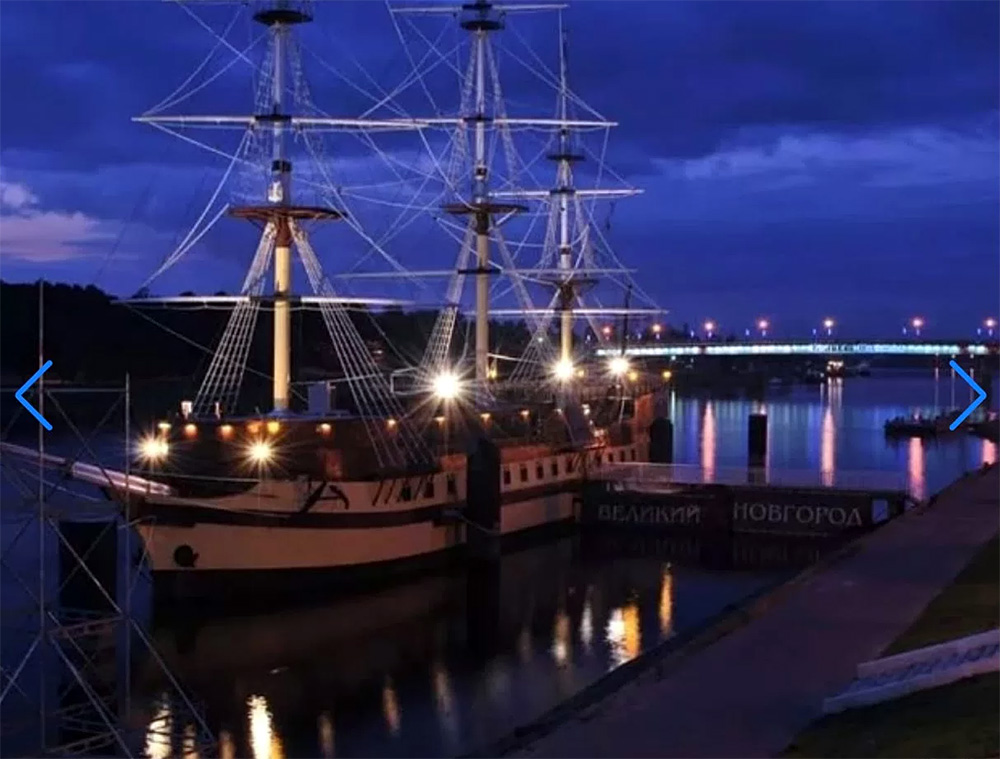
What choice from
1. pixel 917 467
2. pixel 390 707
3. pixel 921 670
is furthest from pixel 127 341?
pixel 921 670

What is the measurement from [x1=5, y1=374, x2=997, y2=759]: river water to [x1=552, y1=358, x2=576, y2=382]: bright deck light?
16.3 meters

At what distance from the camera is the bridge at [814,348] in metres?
118

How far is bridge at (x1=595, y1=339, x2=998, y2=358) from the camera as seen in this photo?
4626 inches

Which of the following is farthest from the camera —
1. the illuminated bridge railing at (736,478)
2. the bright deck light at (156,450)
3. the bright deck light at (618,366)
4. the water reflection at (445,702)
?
the bright deck light at (618,366)

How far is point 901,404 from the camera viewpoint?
18850 cm

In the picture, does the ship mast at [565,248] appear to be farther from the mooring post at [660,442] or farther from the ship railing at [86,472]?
the ship railing at [86,472]

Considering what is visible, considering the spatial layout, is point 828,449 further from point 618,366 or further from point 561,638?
point 561,638

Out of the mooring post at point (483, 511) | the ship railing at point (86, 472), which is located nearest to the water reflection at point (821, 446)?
the mooring post at point (483, 511)

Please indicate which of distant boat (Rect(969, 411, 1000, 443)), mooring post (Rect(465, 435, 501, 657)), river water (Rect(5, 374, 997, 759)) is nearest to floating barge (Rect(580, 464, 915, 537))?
river water (Rect(5, 374, 997, 759))

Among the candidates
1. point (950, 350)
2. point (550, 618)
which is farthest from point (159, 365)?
point (550, 618)

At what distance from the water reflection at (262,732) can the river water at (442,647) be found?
0.04 m

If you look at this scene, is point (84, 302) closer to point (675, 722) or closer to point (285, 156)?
point (285, 156)

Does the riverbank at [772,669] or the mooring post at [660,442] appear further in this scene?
the mooring post at [660,442]

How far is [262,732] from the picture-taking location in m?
25.4
